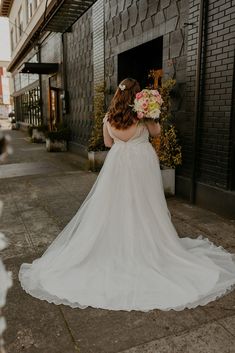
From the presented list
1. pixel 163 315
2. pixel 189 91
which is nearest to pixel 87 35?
pixel 189 91

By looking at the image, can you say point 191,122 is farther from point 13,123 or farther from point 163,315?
point 13,123

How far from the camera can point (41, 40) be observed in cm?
1822

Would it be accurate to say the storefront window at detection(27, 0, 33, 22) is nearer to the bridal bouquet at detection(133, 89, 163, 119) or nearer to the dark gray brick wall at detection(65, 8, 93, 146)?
the dark gray brick wall at detection(65, 8, 93, 146)

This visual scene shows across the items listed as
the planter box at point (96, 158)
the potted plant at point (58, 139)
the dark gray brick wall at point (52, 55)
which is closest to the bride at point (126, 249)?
the planter box at point (96, 158)

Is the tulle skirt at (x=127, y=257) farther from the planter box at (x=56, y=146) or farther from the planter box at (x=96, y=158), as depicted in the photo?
the planter box at (x=56, y=146)

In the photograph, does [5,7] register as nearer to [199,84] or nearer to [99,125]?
[99,125]

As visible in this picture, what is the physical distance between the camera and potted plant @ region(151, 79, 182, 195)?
667 cm

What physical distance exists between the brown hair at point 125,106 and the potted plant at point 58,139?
11.0 metres

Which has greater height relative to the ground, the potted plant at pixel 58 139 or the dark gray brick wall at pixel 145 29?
the dark gray brick wall at pixel 145 29

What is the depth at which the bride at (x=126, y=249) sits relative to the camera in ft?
10.6

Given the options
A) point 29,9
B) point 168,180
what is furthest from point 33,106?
point 168,180

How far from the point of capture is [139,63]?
30.9 ft

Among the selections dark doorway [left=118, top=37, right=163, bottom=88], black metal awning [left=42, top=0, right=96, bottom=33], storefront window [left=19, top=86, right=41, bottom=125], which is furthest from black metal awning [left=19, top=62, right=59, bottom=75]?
dark doorway [left=118, top=37, right=163, bottom=88]

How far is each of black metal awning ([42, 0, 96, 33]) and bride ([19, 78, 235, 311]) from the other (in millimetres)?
7978
